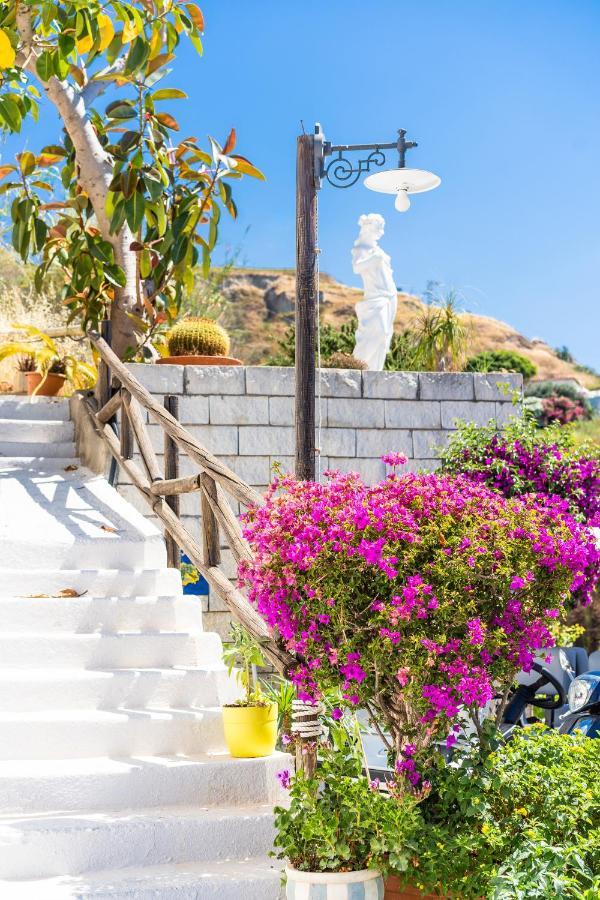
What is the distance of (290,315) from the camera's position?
3462cm

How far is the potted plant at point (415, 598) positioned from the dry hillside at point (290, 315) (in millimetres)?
28355

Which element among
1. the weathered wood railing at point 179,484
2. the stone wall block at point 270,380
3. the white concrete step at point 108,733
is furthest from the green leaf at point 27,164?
the white concrete step at point 108,733

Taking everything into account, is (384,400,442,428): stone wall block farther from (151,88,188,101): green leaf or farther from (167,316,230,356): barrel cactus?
(151,88,188,101): green leaf

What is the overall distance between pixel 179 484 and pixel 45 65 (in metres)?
3.41

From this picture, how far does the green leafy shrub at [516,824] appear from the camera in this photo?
3.15 meters

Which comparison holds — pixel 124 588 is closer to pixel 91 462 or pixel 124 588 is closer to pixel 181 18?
pixel 91 462

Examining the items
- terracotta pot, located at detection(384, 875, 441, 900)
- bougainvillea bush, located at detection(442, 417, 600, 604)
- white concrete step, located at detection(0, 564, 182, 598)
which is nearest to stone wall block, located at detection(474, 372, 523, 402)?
bougainvillea bush, located at detection(442, 417, 600, 604)

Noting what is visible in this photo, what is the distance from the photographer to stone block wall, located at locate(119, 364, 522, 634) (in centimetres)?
851

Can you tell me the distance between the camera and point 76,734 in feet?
15.6

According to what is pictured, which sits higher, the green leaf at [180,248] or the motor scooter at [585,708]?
the green leaf at [180,248]

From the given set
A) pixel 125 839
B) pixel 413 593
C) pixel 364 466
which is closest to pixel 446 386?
pixel 364 466

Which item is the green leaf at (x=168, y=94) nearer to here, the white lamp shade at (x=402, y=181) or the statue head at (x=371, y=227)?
the statue head at (x=371, y=227)

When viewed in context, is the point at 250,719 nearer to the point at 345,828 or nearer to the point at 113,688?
the point at 113,688

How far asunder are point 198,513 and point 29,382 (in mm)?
2239
